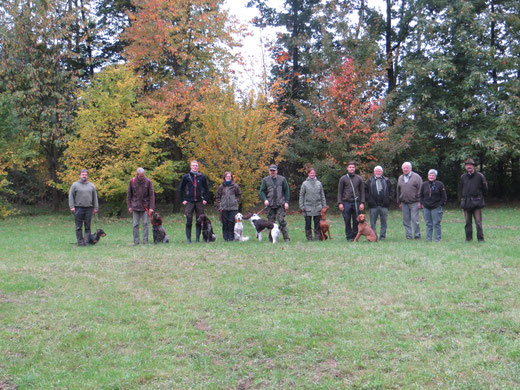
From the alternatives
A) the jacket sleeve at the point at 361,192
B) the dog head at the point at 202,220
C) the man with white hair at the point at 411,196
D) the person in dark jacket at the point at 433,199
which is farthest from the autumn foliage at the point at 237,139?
the person in dark jacket at the point at 433,199

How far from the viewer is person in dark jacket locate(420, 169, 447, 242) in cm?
1008

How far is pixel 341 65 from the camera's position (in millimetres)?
21344

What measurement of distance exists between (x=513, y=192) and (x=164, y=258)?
78.2ft

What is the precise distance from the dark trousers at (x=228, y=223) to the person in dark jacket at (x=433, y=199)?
15.1ft

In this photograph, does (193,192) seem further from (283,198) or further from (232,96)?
(232,96)

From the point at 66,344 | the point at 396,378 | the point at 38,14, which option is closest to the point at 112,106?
the point at 38,14

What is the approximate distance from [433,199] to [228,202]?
487cm

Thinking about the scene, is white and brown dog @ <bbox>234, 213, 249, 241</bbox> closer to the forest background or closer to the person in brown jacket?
the person in brown jacket

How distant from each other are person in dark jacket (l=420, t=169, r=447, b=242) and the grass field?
1628 mm

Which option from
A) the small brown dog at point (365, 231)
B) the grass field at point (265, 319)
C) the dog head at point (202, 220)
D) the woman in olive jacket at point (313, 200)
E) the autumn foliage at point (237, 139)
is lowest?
the grass field at point (265, 319)

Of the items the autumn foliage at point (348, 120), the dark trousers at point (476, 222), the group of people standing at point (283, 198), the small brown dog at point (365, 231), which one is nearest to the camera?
the dark trousers at point (476, 222)

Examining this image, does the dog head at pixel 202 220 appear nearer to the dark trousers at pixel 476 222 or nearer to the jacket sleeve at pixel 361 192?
the jacket sleeve at pixel 361 192

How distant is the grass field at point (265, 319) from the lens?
366 centimetres

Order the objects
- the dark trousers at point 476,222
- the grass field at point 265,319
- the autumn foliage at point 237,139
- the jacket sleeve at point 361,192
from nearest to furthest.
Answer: the grass field at point 265,319 → the dark trousers at point 476,222 → the jacket sleeve at point 361,192 → the autumn foliage at point 237,139
